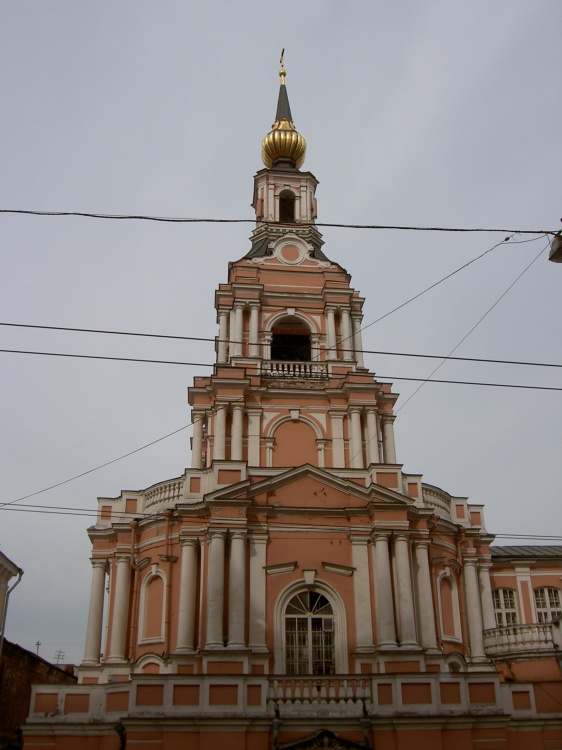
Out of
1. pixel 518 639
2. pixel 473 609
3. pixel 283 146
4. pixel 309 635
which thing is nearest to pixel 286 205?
pixel 283 146

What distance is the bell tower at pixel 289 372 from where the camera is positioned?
27969 millimetres

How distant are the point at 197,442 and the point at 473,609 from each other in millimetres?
11135

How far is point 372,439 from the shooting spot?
28156 millimetres

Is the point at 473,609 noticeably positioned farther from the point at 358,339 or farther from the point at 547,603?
the point at 358,339

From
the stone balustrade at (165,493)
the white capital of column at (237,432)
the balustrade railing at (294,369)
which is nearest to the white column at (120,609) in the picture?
the stone balustrade at (165,493)

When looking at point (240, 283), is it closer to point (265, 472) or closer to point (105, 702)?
point (265, 472)

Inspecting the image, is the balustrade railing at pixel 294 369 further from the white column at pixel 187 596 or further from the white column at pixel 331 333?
the white column at pixel 187 596

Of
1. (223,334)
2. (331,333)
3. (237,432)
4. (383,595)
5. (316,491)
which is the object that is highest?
(223,334)

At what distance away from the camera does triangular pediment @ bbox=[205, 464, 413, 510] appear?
81.3ft

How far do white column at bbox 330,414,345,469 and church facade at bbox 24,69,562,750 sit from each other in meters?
0.06

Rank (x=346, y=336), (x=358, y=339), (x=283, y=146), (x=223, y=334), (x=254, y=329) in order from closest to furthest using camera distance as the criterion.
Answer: (x=254, y=329) → (x=346, y=336) → (x=223, y=334) → (x=358, y=339) → (x=283, y=146)

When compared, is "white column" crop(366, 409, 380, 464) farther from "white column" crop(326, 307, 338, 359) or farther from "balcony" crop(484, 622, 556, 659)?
"balcony" crop(484, 622, 556, 659)

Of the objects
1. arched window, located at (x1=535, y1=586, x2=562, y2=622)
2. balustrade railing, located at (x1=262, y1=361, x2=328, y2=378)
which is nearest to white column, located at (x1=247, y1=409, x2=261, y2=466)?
balustrade railing, located at (x1=262, y1=361, x2=328, y2=378)

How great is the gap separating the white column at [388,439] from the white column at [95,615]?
34.7 feet
